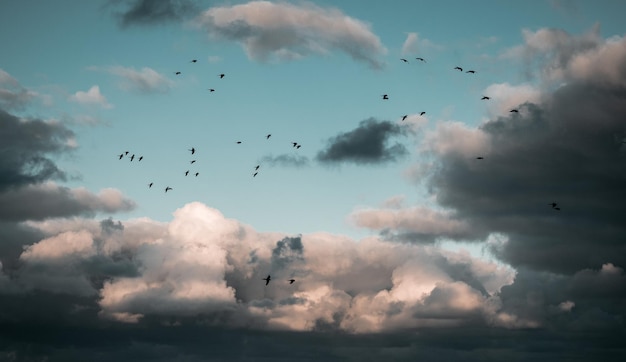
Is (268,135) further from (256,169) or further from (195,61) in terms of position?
(195,61)

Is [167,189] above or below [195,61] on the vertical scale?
below

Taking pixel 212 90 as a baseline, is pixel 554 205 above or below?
below

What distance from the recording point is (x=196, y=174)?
162750 mm

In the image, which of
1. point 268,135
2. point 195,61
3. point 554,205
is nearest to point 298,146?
point 268,135

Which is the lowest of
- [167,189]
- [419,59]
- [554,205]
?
[554,205]

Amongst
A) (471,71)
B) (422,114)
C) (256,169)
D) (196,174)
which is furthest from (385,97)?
(196,174)

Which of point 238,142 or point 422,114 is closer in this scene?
point 422,114

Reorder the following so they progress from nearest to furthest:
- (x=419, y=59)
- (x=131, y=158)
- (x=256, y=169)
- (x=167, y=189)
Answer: (x=419, y=59)
(x=256, y=169)
(x=131, y=158)
(x=167, y=189)

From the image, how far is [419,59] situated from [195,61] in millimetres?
40836

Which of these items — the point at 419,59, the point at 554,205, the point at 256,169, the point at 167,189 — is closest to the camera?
the point at 419,59

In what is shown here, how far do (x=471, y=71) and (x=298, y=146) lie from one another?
1701 inches

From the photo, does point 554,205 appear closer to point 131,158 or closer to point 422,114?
point 422,114

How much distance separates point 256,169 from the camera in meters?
148

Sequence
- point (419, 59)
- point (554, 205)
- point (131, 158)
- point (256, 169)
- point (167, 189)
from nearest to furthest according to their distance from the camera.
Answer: point (419, 59) → point (554, 205) → point (256, 169) → point (131, 158) → point (167, 189)
